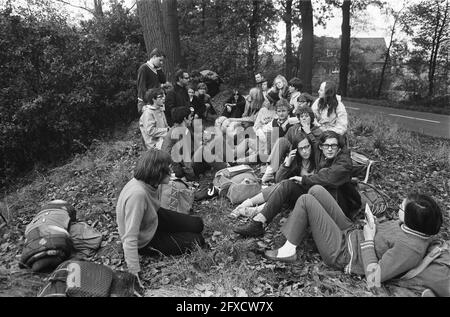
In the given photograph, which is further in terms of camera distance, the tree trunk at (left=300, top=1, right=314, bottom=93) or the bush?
the tree trunk at (left=300, top=1, right=314, bottom=93)

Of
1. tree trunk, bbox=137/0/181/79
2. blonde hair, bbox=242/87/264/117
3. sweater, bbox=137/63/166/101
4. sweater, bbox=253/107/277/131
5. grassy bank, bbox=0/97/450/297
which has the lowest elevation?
grassy bank, bbox=0/97/450/297

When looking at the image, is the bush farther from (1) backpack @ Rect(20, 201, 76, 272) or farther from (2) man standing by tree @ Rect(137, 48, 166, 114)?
(1) backpack @ Rect(20, 201, 76, 272)

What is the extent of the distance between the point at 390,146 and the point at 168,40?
613 centimetres

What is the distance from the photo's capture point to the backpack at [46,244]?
3258 millimetres

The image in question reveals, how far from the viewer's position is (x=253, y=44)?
44.9ft

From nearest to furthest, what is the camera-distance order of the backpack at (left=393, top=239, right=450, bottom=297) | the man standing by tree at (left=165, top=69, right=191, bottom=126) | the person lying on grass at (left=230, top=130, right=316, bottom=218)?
the backpack at (left=393, top=239, right=450, bottom=297), the person lying on grass at (left=230, top=130, right=316, bottom=218), the man standing by tree at (left=165, top=69, right=191, bottom=126)

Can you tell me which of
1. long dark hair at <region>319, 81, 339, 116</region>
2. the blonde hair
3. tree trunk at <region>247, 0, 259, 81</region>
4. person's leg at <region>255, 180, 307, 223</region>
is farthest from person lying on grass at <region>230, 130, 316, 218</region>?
tree trunk at <region>247, 0, 259, 81</region>

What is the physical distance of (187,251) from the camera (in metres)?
3.62

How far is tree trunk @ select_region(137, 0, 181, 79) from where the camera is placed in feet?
27.2

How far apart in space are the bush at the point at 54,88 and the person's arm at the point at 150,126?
3344 millimetres

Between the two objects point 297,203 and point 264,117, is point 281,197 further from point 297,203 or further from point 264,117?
point 264,117

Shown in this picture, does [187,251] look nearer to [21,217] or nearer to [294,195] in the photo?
[294,195]

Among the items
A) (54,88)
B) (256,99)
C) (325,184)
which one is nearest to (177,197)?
(325,184)

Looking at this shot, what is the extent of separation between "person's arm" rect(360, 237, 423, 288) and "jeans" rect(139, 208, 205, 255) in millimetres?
1783
